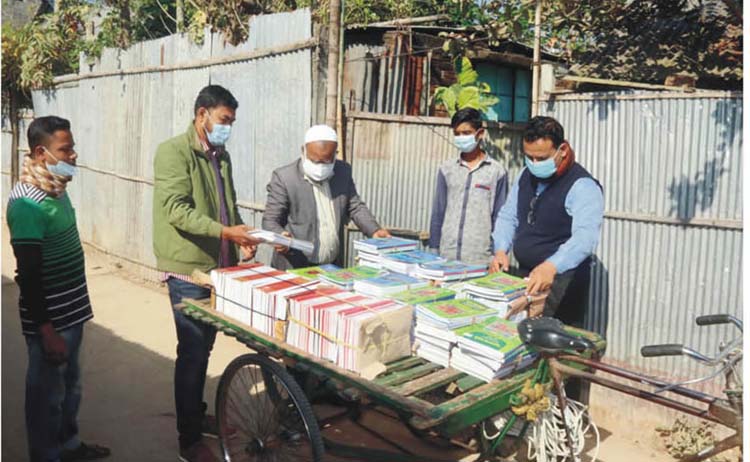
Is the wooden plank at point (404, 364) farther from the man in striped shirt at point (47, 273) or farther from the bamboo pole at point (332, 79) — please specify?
the bamboo pole at point (332, 79)

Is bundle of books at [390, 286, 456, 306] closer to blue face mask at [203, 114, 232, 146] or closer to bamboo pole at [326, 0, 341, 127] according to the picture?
blue face mask at [203, 114, 232, 146]

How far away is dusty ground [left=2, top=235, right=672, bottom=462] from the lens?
439 centimetres

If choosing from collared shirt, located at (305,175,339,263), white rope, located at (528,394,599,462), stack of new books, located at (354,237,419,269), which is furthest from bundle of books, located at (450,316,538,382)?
collared shirt, located at (305,175,339,263)

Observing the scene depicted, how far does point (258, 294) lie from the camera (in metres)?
3.22

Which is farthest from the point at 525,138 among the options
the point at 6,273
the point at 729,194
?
the point at 6,273

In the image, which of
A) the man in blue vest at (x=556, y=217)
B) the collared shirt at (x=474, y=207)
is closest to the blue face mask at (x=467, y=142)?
the collared shirt at (x=474, y=207)

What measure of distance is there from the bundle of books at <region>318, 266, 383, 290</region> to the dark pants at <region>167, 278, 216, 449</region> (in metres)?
0.95

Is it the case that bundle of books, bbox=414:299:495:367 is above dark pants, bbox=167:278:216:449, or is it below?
above

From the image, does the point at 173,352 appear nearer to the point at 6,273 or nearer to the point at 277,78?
the point at 277,78

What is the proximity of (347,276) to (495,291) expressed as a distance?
2.60ft

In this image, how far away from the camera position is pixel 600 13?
6.07 meters

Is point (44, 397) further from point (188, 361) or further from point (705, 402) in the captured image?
point (705, 402)

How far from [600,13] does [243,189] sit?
3.97m

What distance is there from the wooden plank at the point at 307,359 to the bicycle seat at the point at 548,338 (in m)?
0.55
